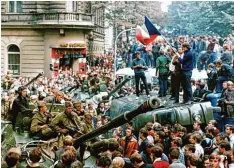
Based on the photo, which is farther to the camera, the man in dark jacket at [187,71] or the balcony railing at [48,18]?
the balcony railing at [48,18]

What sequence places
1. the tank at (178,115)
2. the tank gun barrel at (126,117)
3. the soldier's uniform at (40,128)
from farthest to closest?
the tank at (178,115) → the soldier's uniform at (40,128) → the tank gun barrel at (126,117)

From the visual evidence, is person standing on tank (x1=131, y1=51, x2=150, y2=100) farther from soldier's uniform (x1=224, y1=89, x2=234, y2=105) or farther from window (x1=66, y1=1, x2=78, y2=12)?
window (x1=66, y1=1, x2=78, y2=12)

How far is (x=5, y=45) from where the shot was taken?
85.5 feet

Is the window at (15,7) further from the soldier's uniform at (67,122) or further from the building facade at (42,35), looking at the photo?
the soldier's uniform at (67,122)

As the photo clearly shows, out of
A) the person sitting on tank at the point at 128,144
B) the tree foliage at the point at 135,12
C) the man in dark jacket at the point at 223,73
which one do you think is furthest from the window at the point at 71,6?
the person sitting on tank at the point at 128,144

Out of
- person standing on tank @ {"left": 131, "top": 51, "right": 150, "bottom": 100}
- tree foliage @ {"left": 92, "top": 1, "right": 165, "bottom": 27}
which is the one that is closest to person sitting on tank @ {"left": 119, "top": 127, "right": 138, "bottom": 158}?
person standing on tank @ {"left": 131, "top": 51, "right": 150, "bottom": 100}

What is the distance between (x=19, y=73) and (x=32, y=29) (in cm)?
344

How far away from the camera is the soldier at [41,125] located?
28.2ft

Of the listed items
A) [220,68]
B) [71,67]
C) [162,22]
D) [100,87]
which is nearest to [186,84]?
[220,68]

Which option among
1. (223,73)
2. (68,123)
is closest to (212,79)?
(223,73)

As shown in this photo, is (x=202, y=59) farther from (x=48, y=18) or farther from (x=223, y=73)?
(x=48, y=18)

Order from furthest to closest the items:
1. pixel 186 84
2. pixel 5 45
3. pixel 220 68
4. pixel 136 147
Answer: pixel 5 45, pixel 220 68, pixel 186 84, pixel 136 147

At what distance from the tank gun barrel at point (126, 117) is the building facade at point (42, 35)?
54.8 ft

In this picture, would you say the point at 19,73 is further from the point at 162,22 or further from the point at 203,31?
the point at 203,31
